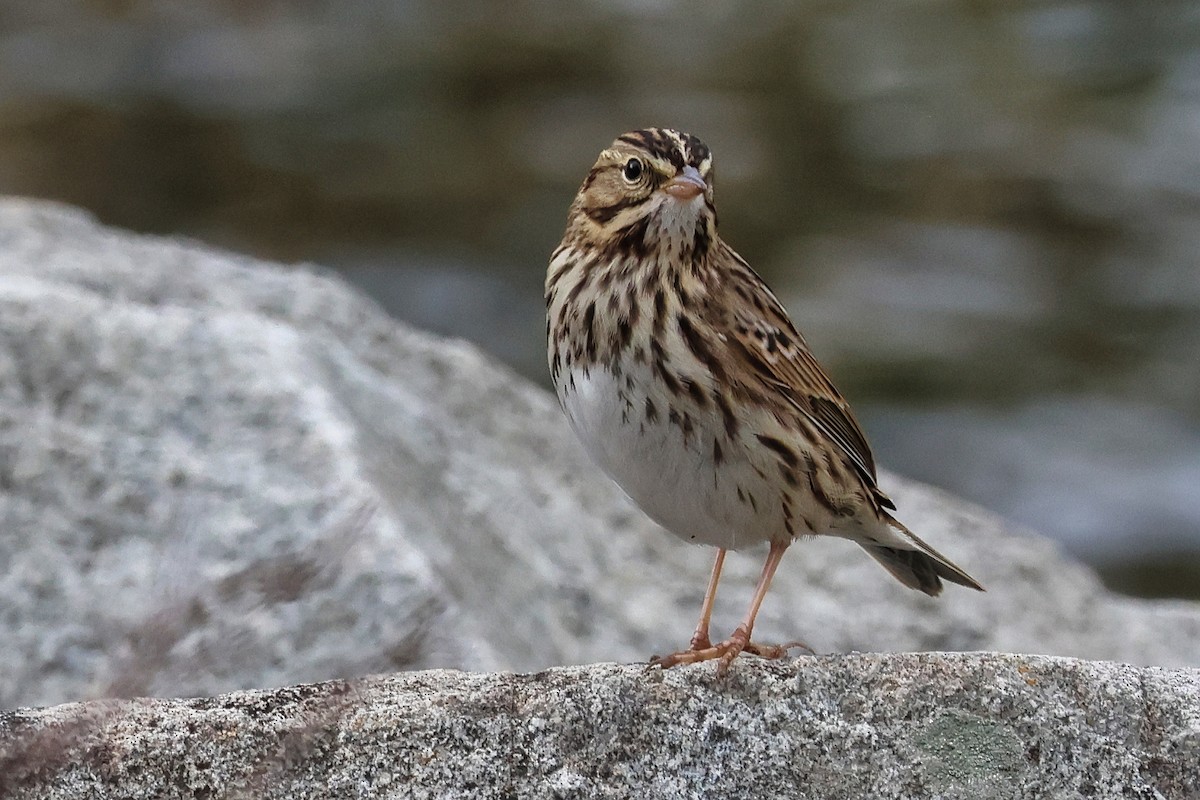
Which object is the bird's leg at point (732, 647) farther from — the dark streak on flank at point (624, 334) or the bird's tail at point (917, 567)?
the dark streak on flank at point (624, 334)

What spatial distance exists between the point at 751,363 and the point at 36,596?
226 centimetres

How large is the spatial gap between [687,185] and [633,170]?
0.22 metres

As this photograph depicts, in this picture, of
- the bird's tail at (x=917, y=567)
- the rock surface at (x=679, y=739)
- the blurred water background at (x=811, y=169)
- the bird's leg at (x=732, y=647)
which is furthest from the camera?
the blurred water background at (x=811, y=169)

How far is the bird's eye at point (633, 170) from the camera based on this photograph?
16.3 feet

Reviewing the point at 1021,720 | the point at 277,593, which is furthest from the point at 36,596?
the point at 277,593

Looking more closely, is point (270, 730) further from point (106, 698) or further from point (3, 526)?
point (3, 526)

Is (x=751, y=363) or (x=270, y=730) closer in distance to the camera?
(x=270, y=730)

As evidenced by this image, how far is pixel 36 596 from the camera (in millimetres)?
5297

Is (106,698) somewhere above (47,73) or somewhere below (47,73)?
below

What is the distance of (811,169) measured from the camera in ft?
51.4

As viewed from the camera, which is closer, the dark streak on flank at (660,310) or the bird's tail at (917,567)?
the dark streak on flank at (660,310)

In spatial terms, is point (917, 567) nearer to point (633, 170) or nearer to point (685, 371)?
point (685, 371)

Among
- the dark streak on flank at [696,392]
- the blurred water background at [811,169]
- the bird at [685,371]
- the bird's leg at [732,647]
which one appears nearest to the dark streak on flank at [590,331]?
the bird at [685,371]

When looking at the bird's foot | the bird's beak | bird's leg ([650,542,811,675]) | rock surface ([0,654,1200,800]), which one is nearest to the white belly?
bird's leg ([650,542,811,675])
